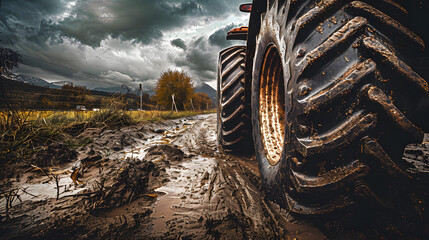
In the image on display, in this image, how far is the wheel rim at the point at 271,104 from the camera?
4.58ft

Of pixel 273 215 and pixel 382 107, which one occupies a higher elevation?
pixel 382 107

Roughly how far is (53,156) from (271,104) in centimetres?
258

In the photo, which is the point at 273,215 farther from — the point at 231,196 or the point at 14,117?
the point at 14,117

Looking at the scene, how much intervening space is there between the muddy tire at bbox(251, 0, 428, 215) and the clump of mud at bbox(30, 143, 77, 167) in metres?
2.55

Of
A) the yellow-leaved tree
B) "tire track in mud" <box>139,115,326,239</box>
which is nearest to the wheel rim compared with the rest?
"tire track in mud" <box>139,115,326,239</box>

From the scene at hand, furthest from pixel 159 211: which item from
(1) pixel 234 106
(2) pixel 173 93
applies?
(2) pixel 173 93

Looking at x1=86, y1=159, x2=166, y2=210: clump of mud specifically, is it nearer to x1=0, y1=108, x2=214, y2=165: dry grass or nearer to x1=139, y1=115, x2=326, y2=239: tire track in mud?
x1=139, y1=115, x2=326, y2=239: tire track in mud

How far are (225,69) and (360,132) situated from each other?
1833 millimetres

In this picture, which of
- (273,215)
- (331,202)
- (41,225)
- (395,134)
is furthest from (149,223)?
(395,134)

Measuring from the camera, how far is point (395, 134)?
2.10 feet

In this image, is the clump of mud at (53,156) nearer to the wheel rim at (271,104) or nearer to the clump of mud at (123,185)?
the clump of mud at (123,185)

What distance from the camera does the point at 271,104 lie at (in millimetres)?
1526

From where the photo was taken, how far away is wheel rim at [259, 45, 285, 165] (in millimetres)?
1396

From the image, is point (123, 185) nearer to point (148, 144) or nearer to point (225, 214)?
point (225, 214)
